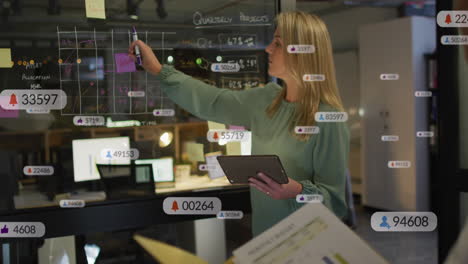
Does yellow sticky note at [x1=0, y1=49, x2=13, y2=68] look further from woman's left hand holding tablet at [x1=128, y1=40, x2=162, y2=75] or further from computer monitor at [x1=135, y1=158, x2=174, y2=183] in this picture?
computer monitor at [x1=135, y1=158, x2=174, y2=183]

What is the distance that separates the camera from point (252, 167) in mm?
2025

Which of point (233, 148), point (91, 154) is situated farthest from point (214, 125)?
point (91, 154)

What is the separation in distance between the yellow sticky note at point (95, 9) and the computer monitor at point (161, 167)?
2.56 ft

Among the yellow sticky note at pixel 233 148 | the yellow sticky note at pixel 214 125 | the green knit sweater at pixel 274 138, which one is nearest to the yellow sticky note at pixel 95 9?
the green knit sweater at pixel 274 138

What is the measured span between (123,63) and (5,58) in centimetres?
56

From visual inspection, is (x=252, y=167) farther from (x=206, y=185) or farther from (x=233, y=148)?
(x=206, y=185)

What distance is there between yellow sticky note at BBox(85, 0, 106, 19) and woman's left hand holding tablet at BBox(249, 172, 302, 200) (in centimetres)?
110

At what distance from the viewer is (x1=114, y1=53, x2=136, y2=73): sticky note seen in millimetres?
2352

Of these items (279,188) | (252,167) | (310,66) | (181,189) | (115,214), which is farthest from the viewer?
(181,189)

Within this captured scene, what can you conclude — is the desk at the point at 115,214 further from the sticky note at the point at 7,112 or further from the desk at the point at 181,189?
the sticky note at the point at 7,112

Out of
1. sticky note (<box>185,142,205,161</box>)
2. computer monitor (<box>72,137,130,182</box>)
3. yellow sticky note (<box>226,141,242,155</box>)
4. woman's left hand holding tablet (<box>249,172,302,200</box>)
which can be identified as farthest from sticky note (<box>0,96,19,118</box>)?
woman's left hand holding tablet (<box>249,172,302,200</box>)

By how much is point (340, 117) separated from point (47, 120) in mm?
1439

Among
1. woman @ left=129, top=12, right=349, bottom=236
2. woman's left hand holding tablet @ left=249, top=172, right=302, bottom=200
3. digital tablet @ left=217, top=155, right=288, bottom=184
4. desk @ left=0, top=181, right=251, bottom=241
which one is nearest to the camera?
digital tablet @ left=217, top=155, right=288, bottom=184

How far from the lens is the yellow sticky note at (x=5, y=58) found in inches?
89.8
